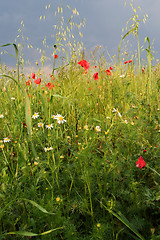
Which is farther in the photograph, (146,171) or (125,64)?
(125,64)

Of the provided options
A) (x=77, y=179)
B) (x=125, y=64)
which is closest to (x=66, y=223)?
(x=77, y=179)

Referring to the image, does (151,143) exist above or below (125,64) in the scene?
below

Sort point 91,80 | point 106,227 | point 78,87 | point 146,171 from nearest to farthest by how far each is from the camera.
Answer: point 106,227, point 146,171, point 78,87, point 91,80

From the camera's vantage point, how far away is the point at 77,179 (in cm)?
159

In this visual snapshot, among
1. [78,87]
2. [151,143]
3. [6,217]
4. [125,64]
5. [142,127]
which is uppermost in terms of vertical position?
[125,64]

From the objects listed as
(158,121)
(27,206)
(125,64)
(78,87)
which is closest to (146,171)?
(158,121)

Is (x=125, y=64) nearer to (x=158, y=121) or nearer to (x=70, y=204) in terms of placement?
(x=158, y=121)

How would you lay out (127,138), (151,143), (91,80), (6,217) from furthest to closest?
(91,80) < (151,143) < (127,138) < (6,217)

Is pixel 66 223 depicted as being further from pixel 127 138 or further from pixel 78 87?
pixel 78 87

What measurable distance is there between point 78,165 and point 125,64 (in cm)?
283

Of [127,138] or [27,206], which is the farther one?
[127,138]

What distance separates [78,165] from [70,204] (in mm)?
292

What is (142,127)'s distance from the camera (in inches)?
69.4

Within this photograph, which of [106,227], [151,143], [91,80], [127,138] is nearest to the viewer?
[106,227]
